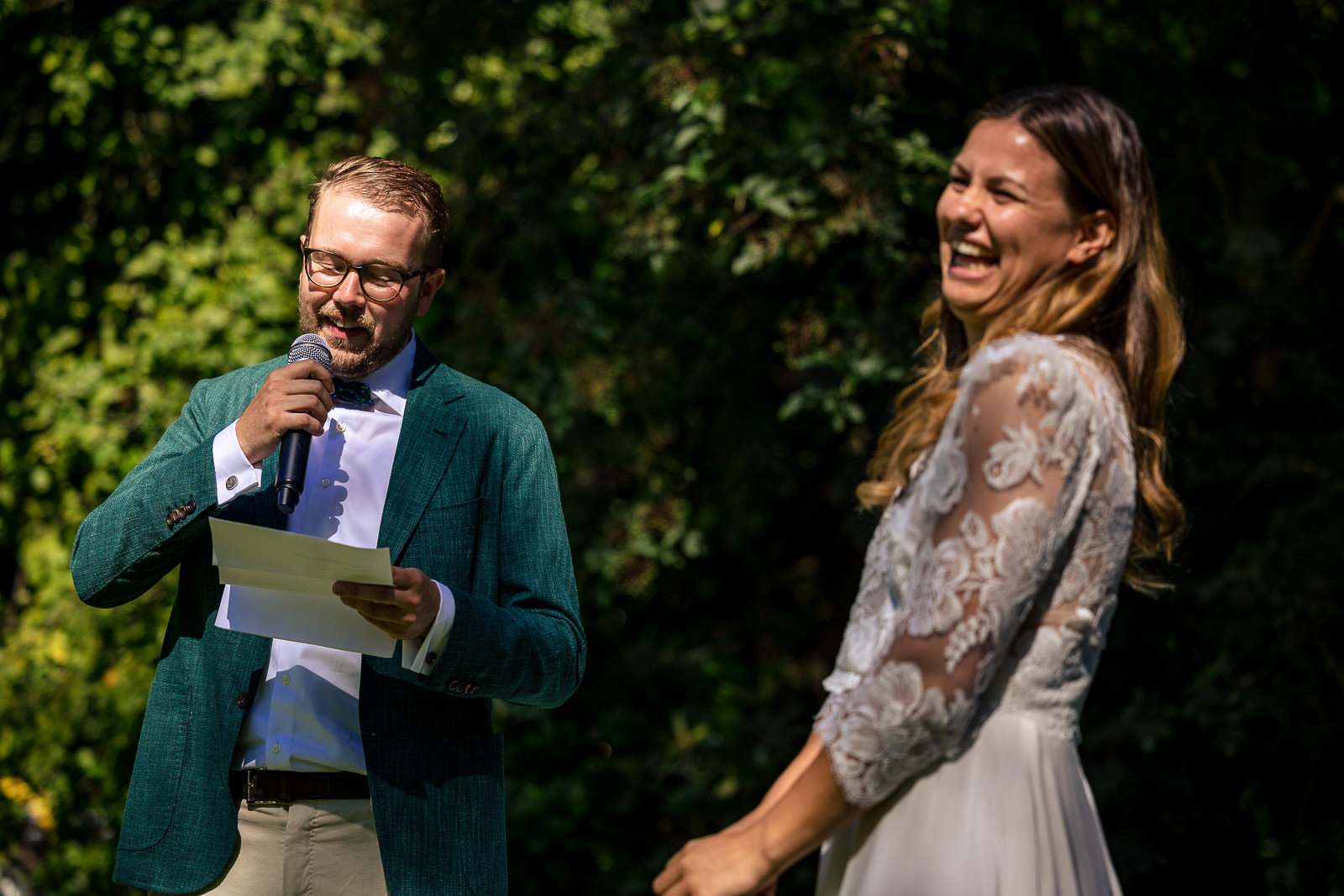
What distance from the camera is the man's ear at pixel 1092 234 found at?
1640mm

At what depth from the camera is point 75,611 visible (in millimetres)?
5188

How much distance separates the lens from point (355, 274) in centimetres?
222

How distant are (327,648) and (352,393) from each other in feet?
1.52

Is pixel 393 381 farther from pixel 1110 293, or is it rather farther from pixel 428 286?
pixel 1110 293

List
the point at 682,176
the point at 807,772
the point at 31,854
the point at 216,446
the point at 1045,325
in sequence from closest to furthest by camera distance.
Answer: the point at 807,772
the point at 1045,325
the point at 216,446
the point at 682,176
the point at 31,854

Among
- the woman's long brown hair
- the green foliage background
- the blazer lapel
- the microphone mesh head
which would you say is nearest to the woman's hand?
the woman's long brown hair

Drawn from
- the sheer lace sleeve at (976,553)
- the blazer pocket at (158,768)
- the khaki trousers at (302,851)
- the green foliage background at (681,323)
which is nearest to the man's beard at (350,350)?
the blazer pocket at (158,768)

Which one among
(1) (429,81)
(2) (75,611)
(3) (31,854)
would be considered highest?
(1) (429,81)

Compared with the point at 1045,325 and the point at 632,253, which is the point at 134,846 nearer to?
the point at 1045,325

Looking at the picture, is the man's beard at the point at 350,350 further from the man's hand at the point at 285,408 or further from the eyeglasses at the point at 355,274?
the man's hand at the point at 285,408

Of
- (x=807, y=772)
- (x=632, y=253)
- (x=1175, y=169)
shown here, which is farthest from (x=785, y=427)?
(x=807, y=772)

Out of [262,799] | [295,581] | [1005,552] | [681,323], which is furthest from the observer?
[681,323]

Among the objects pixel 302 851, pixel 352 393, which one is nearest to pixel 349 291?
pixel 352 393

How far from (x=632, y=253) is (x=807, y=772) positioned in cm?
309
